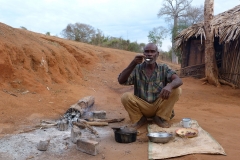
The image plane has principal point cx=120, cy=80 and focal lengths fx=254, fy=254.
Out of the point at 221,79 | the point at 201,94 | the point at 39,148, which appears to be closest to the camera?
the point at 39,148

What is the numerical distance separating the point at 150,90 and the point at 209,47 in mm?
5425

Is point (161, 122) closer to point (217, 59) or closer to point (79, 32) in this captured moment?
point (217, 59)

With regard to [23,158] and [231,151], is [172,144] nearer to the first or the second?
[231,151]

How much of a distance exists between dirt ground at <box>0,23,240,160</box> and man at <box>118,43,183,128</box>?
0.30 meters

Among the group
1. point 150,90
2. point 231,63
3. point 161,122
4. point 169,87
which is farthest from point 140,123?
point 231,63

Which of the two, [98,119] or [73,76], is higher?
[73,76]

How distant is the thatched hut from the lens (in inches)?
300

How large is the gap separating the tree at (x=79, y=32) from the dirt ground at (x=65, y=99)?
11576 mm

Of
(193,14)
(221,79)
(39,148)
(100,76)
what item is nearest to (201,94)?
(221,79)

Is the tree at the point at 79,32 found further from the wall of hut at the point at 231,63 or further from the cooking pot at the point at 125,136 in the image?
the cooking pot at the point at 125,136

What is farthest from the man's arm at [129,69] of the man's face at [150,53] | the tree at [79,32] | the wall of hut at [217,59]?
the tree at [79,32]

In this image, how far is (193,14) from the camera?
74.9 feet

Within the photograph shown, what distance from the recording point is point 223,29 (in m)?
7.88

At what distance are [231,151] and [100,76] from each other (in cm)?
680
